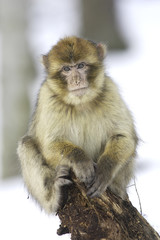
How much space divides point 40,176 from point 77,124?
773 millimetres

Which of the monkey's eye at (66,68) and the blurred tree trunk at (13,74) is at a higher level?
the monkey's eye at (66,68)

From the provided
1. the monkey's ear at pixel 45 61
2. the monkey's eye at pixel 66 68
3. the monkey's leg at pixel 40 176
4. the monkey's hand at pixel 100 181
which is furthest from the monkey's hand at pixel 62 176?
the monkey's ear at pixel 45 61

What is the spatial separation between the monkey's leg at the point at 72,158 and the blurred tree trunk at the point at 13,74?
8.64m

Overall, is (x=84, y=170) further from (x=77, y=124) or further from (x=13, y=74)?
(x=13, y=74)

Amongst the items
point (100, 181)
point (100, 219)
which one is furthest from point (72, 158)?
point (100, 219)

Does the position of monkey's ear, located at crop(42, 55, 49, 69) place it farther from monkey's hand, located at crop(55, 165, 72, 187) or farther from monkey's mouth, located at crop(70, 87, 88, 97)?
monkey's hand, located at crop(55, 165, 72, 187)

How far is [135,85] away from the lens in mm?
16250

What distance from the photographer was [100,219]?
5.97 meters

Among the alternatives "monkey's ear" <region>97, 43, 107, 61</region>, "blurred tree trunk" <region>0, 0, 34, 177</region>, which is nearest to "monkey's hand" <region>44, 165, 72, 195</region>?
"monkey's ear" <region>97, 43, 107, 61</region>

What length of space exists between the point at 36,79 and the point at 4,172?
338 centimetres

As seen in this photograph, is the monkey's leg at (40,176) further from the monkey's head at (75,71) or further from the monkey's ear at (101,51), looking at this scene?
the monkey's ear at (101,51)

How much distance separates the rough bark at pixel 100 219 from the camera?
589cm

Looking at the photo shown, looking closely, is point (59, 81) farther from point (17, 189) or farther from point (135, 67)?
point (135, 67)

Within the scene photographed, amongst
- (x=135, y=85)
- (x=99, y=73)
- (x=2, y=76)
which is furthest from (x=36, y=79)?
(x=99, y=73)
